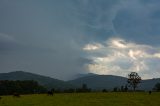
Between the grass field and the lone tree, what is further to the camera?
the lone tree

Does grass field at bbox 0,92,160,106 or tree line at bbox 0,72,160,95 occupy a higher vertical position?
tree line at bbox 0,72,160,95

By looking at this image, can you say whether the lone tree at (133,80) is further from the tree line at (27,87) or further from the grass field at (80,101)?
the grass field at (80,101)

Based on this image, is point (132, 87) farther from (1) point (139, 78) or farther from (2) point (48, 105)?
(2) point (48, 105)

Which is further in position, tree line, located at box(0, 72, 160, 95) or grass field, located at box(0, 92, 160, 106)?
tree line, located at box(0, 72, 160, 95)

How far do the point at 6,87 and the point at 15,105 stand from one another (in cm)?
8278

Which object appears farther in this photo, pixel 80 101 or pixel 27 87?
pixel 27 87

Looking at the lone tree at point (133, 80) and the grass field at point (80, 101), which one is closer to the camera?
the grass field at point (80, 101)

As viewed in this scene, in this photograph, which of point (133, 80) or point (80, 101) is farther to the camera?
point (133, 80)

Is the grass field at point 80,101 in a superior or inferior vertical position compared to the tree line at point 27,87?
inferior

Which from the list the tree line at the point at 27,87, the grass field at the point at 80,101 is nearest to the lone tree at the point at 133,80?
the tree line at the point at 27,87

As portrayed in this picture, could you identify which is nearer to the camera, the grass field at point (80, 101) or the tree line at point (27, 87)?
the grass field at point (80, 101)

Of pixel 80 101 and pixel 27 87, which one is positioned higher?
pixel 27 87

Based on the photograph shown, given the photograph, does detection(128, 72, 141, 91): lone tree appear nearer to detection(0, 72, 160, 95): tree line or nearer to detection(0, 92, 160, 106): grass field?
detection(0, 72, 160, 95): tree line

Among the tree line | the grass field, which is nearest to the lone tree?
the tree line
